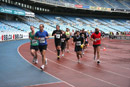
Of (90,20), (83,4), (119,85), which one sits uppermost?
(83,4)

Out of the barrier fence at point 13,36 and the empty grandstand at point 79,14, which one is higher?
the empty grandstand at point 79,14

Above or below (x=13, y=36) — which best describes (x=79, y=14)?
above

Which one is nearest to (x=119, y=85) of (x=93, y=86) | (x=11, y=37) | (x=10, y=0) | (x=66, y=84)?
(x=93, y=86)

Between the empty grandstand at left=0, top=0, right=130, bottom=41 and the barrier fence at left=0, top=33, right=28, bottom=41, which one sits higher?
the empty grandstand at left=0, top=0, right=130, bottom=41

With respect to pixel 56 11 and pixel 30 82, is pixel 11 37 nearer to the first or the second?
pixel 30 82

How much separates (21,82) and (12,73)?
150 centimetres

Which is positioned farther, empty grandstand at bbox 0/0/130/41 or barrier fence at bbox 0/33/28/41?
empty grandstand at bbox 0/0/130/41

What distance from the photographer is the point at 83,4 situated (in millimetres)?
67812

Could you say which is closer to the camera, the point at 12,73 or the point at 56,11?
the point at 12,73

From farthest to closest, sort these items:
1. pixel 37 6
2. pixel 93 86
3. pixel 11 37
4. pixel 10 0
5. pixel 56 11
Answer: pixel 56 11, pixel 37 6, pixel 10 0, pixel 11 37, pixel 93 86

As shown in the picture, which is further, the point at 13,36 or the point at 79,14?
the point at 79,14

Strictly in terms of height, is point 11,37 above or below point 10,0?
below

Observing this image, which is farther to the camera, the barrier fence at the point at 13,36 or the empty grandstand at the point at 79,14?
the empty grandstand at the point at 79,14

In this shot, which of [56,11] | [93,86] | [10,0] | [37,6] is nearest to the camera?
[93,86]
